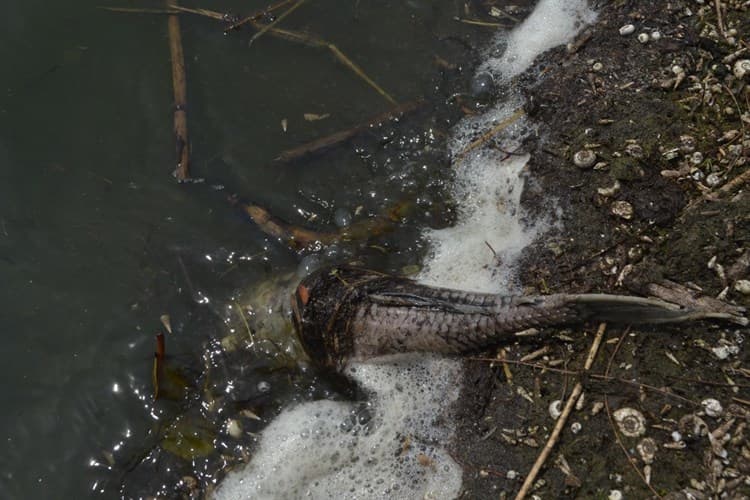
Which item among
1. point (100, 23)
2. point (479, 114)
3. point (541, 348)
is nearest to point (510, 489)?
point (541, 348)

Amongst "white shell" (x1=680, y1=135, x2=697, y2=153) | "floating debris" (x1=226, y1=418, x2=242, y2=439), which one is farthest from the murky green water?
"white shell" (x1=680, y1=135, x2=697, y2=153)

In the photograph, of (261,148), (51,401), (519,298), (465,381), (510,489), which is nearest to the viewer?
(510,489)

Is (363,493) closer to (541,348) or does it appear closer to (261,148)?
(541,348)

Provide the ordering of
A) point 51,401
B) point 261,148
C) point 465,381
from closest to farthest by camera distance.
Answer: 1. point 465,381
2. point 51,401
3. point 261,148

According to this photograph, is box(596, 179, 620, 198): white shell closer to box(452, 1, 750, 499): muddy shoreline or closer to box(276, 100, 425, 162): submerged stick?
box(452, 1, 750, 499): muddy shoreline

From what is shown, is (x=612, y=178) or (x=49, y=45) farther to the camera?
(x=49, y=45)

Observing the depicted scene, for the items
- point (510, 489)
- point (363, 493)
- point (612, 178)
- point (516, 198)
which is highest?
point (612, 178)

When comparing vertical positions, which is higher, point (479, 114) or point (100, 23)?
point (100, 23)

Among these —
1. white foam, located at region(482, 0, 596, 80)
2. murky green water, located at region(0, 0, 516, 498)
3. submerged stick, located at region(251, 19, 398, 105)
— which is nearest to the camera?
murky green water, located at region(0, 0, 516, 498)
